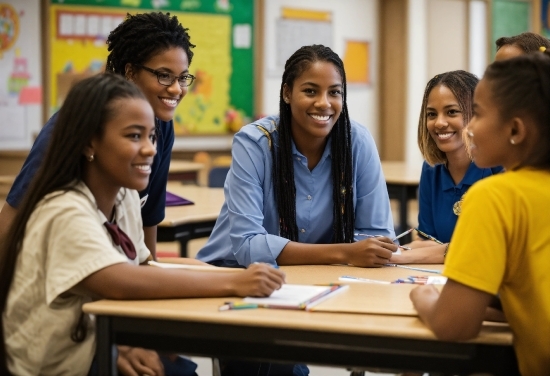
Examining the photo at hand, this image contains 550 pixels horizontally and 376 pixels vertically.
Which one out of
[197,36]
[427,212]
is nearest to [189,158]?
[197,36]

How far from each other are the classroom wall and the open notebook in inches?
237

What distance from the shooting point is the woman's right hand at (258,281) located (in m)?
1.89

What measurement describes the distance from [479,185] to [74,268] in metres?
0.88

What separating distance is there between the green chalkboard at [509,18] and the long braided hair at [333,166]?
22.9ft

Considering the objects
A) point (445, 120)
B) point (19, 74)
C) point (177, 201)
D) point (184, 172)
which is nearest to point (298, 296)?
point (445, 120)

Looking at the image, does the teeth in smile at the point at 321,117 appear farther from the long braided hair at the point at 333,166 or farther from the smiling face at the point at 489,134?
the smiling face at the point at 489,134

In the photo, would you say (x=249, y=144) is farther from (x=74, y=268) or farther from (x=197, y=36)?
(x=197, y=36)

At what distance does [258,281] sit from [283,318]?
0.21 metres

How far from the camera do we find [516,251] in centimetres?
161

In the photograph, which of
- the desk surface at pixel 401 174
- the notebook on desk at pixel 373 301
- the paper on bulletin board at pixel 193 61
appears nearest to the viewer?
the notebook on desk at pixel 373 301

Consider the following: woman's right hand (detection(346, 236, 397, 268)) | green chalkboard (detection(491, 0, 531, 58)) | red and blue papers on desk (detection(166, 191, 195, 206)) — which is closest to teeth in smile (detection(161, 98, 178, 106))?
woman's right hand (detection(346, 236, 397, 268))

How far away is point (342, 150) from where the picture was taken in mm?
2744

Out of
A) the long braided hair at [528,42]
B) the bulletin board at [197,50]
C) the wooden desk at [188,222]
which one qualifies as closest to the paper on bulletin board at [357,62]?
the bulletin board at [197,50]

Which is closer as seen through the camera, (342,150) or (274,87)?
(342,150)
